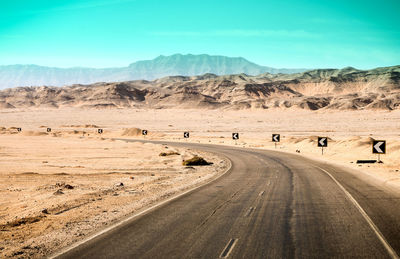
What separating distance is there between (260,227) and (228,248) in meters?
2.34

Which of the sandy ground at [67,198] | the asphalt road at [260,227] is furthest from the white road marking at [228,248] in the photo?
the sandy ground at [67,198]

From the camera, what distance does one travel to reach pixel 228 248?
9.43 meters

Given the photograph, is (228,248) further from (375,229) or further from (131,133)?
(131,133)

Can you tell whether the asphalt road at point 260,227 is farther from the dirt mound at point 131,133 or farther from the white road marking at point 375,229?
the dirt mound at point 131,133

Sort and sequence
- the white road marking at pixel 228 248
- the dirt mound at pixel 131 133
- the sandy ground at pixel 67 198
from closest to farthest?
the white road marking at pixel 228 248 → the sandy ground at pixel 67 198 → the dirt mound at pixel 131 133

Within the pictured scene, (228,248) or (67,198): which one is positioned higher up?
(228,248)

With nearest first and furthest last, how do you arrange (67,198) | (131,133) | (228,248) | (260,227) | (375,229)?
(228,248) < (375,229) < (260,227) < (67,198) < (131,133)

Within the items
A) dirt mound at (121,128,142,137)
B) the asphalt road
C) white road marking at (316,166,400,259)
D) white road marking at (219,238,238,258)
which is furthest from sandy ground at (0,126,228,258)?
dirt mound at (121,128,142,137)

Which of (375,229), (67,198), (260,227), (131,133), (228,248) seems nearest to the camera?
(228,248)

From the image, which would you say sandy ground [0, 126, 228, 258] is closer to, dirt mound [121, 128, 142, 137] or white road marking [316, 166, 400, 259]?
white road marking [316, 166, 400, 259]

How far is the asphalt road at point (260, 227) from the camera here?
9.23 meters

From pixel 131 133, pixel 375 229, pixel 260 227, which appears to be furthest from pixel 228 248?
pixel 131 133

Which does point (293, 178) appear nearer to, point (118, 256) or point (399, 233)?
point (399, 233)

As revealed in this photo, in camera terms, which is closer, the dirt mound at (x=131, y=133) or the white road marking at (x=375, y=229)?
the white road marking at (x=375, y=229)
